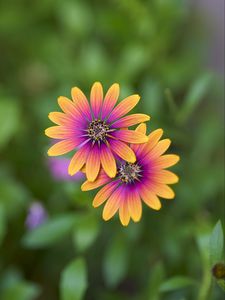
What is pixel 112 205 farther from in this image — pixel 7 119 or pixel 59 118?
pixel 7 119

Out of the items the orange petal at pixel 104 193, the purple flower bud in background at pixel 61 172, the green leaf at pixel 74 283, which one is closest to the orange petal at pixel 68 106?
the orange petal at pixel 104 193

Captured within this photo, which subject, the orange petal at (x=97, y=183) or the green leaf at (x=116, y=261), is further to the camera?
the green leaf at (x=116, y=261)

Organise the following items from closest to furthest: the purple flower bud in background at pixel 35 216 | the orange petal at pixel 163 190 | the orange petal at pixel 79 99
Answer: the orange petal at pixel 163 190, the orange petal at pixel 79 99, the purple flower bud in background at pixel 35 216

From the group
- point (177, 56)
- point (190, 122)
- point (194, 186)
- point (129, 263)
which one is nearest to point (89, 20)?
point (177, 56)

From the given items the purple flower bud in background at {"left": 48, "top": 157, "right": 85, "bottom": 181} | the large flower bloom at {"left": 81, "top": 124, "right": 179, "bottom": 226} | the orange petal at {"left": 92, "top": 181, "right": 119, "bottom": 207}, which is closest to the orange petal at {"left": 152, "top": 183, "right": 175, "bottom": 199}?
the large flower bloom at {"left": 81, "top": 124, "right": 179, "bottom": 226}

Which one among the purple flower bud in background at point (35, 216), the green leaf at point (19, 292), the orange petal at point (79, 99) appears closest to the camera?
the orange petal at point (79, 99)

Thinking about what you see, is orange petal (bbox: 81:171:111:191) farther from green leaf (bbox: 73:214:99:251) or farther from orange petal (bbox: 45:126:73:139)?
green leaf (bbox: 73:214:99:251)

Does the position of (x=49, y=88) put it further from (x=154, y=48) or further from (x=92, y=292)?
(x=92, y=292)

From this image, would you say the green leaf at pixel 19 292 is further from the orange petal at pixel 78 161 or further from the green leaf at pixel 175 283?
the orange petal at pixel 78 161
